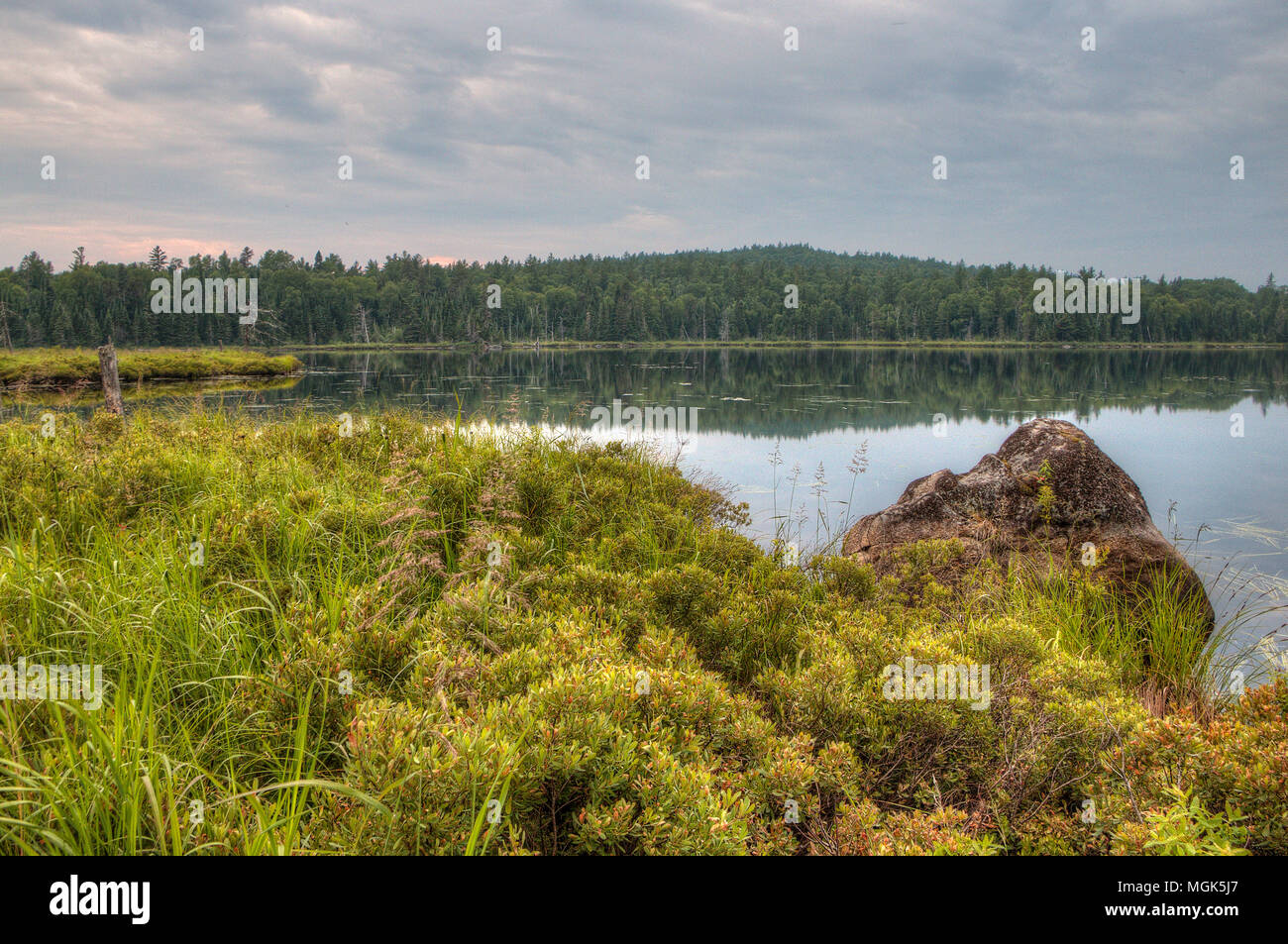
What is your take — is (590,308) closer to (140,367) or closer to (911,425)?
(140,367)

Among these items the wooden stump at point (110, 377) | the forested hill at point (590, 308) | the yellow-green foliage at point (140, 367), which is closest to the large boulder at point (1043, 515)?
the wooden stump at point (110, 377)

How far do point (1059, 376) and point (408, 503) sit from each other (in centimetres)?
4714

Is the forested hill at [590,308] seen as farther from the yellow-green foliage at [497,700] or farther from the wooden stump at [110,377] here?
the yellow-green foliage at [497,700]

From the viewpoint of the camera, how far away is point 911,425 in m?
22.9

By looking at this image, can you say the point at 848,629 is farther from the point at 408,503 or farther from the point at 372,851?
the point at 408,503

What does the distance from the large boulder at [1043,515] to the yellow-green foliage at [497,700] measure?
66.0 inches

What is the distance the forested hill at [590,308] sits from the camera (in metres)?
91.8

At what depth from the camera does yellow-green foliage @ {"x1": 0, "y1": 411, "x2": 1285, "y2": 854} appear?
2.32m

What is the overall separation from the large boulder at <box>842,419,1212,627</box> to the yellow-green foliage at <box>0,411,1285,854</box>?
1.68m

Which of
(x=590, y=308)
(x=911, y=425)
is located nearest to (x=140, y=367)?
(x=911, y=425)

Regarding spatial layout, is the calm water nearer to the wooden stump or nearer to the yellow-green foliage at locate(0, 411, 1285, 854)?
the yellow-green foliage at locate(0, 411, 1285, 854)

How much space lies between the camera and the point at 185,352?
4494 cm
